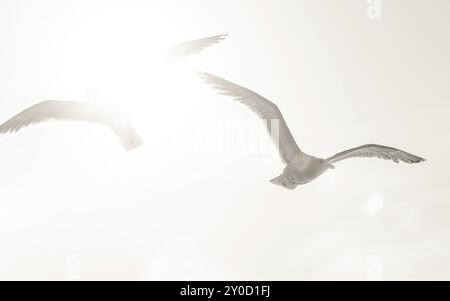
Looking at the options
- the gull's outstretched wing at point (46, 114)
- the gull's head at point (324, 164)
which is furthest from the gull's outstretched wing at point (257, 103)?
the gull's outstretched wing at point (46, 114)

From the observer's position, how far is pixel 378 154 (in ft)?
39.5

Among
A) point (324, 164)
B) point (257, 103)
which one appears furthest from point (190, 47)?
point (324, 164)

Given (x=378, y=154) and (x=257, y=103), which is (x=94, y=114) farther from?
(x=378, y=154)

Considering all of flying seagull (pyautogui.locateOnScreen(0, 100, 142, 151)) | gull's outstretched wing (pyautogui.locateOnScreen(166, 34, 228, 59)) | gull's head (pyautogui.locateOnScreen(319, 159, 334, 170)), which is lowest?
gull's head (pyautogui.locateOnScreen(319, 159, 334, 170))

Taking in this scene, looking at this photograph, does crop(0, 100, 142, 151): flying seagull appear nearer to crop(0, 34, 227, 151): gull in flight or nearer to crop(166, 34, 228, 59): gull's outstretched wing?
crop(0, 34, 227, 151): gull in flight

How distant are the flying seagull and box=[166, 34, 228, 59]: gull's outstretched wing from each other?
Result: 1476 millimetres

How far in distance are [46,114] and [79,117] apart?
0.62m

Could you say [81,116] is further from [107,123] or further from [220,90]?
[220,90]

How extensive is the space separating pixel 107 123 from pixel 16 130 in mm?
1638

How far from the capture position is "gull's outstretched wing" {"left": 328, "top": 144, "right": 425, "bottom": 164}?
11.8 meters

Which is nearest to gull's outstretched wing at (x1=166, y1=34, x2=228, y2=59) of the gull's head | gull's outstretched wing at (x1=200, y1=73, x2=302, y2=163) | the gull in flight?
the gull in flight
